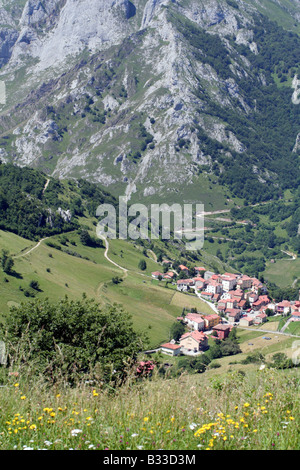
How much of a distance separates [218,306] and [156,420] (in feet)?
350

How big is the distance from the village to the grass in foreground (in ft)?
226

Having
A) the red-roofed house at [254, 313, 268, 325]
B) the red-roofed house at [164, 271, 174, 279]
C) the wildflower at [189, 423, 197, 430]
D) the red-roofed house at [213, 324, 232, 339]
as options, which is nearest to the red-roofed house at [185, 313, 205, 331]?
the red-roofed house at [213, 324, 232, 339]

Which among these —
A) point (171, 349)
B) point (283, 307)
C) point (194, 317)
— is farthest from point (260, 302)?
point (171, 349)

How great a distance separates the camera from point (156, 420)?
7250 millimetres

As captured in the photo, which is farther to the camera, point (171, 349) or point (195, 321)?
point (195, 321)

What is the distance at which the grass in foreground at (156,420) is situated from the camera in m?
Answer: 6.54

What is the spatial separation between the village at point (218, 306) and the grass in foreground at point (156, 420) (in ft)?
226

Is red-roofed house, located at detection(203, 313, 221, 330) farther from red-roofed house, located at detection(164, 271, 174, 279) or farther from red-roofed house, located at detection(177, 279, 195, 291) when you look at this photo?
red-roofed house, located at detection(164, 271, 174, 279)

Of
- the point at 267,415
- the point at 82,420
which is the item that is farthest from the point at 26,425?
the point at 267,415

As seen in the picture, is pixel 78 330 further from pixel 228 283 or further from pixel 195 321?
pixel 228 283

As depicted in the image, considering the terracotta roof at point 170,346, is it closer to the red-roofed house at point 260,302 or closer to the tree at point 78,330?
the red-roofed house at point 260,302
